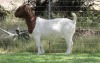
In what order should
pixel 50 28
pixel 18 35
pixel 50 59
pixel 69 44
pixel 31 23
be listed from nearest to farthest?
pixel 50 59 < pixel 50 28 < pixel 31 23 < pixel 69 44 < pixel 18 35

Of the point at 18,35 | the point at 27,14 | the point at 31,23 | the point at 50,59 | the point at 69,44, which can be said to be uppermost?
the point at 27,14

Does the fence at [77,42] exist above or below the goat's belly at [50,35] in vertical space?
below

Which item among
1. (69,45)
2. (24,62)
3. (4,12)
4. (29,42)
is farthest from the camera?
(4,12)

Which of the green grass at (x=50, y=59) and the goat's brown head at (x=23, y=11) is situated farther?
the goat's brown head at (x=23, y=11)

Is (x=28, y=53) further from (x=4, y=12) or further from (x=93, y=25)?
(x=4, y=12)

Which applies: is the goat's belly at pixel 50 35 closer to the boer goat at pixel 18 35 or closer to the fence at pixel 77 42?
the fence at pixel 77 42

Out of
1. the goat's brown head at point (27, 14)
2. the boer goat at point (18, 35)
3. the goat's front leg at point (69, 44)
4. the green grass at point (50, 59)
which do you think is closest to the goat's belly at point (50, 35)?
the goat's front leg at point (69, 44)

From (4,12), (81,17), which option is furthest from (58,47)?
(4,12)

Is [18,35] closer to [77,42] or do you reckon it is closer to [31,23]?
[31,23]

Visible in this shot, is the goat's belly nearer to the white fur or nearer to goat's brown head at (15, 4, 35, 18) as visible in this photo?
Answer: the white fur

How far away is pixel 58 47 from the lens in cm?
1278

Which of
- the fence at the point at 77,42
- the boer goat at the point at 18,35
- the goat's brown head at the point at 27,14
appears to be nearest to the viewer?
the goat's brown head at the point at 27,14

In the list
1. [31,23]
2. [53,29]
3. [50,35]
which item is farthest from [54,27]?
[31,23]

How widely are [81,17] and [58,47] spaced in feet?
5.38
